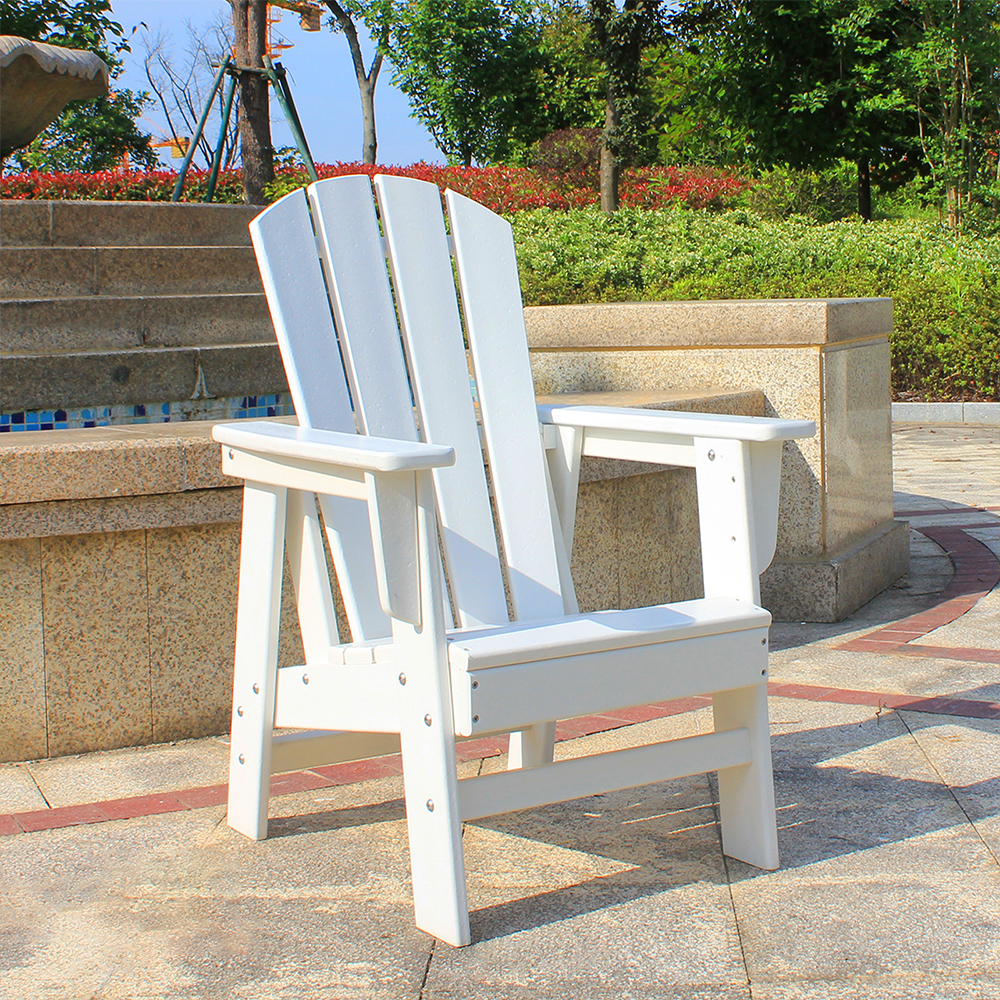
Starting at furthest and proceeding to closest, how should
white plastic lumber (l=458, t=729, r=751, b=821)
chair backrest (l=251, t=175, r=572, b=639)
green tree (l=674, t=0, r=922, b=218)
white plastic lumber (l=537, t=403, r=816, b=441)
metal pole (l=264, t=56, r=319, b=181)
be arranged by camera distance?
green tree (l=674, t=0, r=922, b=218) < metal pole (l=264, t=56, r=319, b=181) < chair backrest (l=251, t=175, r=572, b=639) < white plastic lumber (l=537, t=403, r=816, b=441) < white plastic lumber (l=458, t=729, r=751, b=821)

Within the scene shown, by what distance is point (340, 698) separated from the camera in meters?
2.36

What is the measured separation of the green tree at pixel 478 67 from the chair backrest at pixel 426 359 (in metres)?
37.9

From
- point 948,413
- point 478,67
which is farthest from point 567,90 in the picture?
point 948,413

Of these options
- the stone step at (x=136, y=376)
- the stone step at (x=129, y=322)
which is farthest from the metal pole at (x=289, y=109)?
the stone step at (x=136, y=376)

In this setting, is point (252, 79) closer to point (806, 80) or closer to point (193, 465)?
point (193, 465)

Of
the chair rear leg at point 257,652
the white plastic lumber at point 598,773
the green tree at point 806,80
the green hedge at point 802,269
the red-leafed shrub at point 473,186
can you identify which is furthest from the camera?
the green tree at point 806,80

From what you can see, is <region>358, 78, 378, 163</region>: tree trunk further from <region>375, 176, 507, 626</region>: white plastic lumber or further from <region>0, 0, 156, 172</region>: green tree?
<region>375, 176, 507, 626</region>: white plastic lumber

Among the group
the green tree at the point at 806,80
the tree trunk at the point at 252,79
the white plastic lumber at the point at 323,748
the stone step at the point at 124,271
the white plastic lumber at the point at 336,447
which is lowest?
the white plastic lumber at the point at 323,748

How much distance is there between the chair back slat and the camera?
2572mm

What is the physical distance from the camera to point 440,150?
43.4m

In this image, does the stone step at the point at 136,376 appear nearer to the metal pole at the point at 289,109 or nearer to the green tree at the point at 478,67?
the metal pole at the point at 289,109

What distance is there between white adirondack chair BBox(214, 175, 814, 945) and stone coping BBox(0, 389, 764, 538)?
549mm

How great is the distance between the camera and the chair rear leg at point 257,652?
8.20 feet

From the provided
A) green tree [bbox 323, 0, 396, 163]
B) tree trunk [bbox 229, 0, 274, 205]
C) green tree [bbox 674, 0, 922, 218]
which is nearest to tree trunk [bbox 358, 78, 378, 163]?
green tree [bbox 323, 0, 396, 163]
